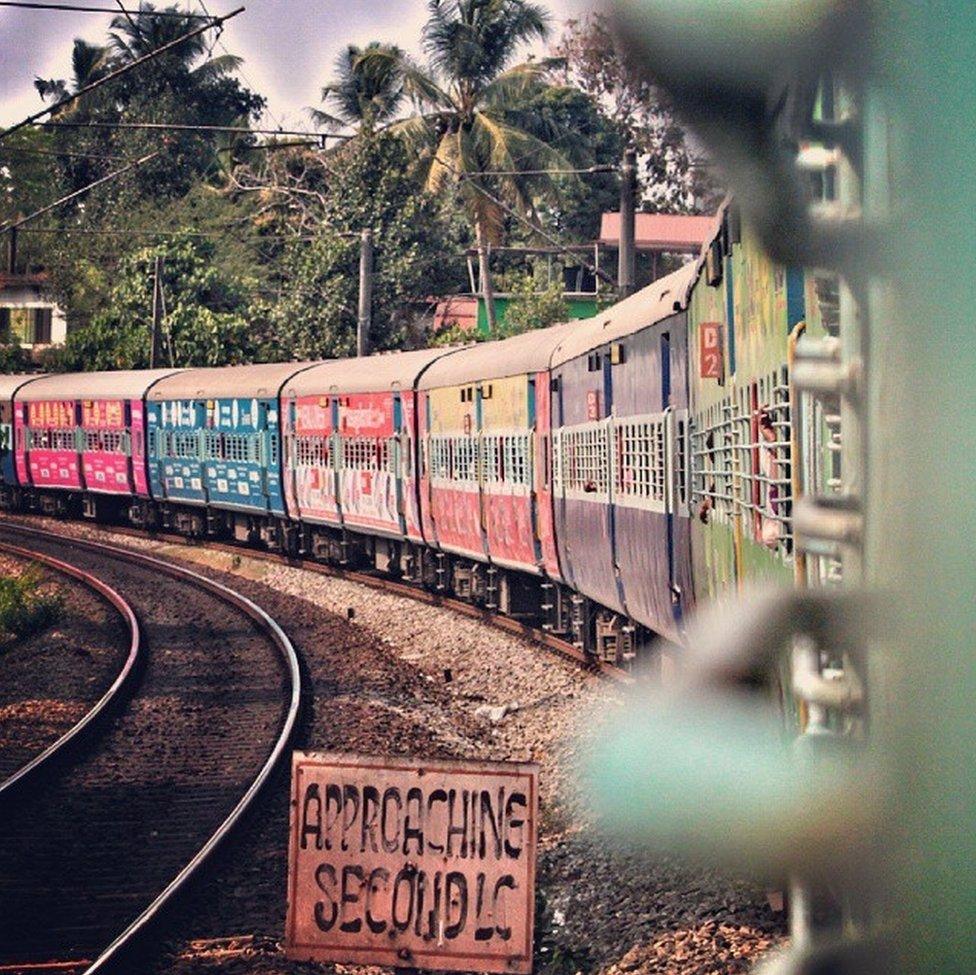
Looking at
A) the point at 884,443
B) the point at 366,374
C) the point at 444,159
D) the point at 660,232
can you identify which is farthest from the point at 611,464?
the point at 660,232

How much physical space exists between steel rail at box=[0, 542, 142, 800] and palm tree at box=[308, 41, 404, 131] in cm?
2342

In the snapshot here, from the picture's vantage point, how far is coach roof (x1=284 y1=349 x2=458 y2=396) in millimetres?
24281

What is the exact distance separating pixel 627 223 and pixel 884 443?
2084 cm

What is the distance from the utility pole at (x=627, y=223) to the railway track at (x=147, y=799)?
535 cm

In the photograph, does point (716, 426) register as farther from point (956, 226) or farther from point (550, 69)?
point (550, 69)

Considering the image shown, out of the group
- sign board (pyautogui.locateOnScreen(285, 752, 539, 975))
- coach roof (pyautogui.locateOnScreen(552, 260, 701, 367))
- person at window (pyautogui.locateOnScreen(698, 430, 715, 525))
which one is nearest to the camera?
sign board (pyautogui.locateOnScreen(285, 752, 539, 975))

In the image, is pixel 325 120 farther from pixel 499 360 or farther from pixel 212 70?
pixel 499 360

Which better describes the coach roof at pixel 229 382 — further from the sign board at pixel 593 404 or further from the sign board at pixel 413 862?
the sign board at pixel 413 862

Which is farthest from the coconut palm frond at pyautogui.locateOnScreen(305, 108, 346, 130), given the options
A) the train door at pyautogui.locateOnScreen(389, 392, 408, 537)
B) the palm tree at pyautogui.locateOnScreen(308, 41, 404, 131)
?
the train door at pyautogui.locateOnScreen(389, 392, 408, 537)

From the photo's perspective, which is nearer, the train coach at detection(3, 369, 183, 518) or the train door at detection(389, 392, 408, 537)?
the train door at detection(389, 392, 408, 537)

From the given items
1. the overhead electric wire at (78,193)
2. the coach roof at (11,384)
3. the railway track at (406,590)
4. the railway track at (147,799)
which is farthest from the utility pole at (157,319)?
the railway track at (147,799)

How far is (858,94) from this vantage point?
4.14 ft

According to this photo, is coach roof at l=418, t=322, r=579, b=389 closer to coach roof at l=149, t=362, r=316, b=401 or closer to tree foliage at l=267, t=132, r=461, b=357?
coach roof at l=149, t=362, r=316, b=401

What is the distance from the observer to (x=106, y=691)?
16484 millimetres
